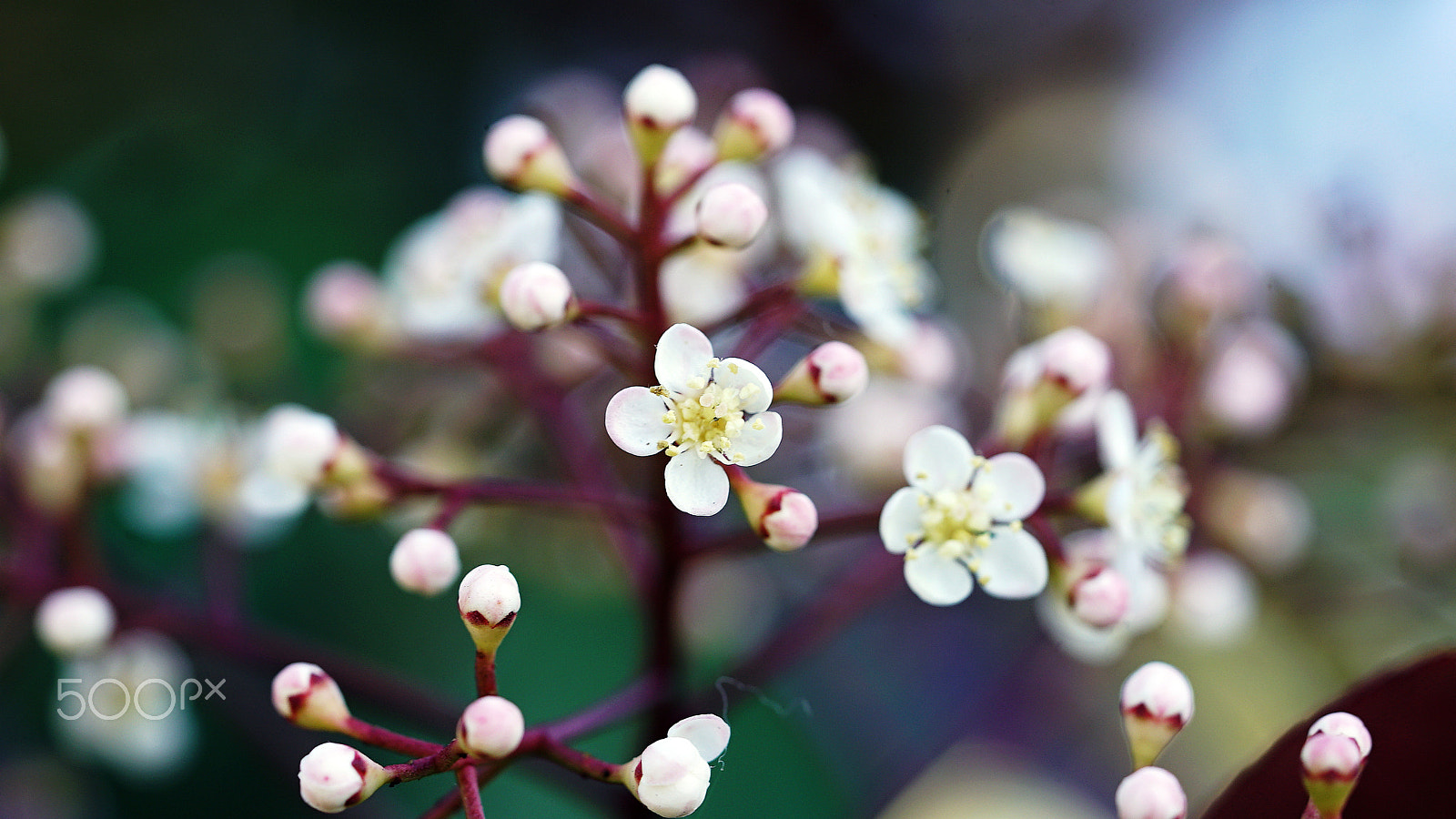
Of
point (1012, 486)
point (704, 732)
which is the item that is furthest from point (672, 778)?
point (1012, 486)

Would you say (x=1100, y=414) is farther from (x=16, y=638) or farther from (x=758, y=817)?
(x=16, y=638)

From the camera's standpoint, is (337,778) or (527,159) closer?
(337,778)

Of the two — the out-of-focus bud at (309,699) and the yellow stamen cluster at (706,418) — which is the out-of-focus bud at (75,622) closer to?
the out-of-focus bud at (309,699)

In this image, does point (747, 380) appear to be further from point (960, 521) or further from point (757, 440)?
point (960, 521)

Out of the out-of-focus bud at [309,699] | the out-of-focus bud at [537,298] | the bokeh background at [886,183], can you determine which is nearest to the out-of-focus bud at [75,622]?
the bokeh background at [886,183]

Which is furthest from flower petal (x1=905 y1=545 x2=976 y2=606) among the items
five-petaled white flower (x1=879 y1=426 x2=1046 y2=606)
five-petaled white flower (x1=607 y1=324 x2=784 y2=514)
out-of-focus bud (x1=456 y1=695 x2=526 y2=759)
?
out-of-focus bud (x1=456 y1=695 x2=526 y2=759)

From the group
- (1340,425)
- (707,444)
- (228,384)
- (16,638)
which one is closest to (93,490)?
(16,638)

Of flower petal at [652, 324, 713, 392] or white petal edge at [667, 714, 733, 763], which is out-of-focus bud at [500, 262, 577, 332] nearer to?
flower petal at [652, 324, 713, 392]

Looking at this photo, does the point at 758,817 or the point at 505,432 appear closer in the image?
the point at 758,817
